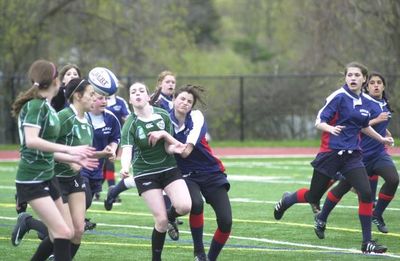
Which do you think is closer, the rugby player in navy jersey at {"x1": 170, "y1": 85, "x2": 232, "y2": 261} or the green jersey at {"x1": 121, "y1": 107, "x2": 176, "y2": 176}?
the green jersey at {"x1": 121, "y1": 107, "x2": 176, "y2": 176}

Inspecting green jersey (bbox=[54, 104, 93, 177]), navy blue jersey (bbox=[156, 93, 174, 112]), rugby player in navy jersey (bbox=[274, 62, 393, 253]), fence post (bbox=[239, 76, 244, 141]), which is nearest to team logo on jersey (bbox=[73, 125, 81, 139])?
green jersey (bbox=[54, 104, 93, 177])

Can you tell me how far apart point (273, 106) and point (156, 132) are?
22983 mm

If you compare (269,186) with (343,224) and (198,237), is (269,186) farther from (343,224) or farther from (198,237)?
(198,237)

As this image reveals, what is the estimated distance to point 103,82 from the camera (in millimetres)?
9070

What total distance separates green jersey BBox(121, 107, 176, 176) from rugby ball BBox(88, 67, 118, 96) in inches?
28.1

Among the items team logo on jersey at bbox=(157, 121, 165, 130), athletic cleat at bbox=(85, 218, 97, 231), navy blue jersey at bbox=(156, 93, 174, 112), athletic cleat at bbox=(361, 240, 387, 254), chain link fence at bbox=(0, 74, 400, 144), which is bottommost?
chain link fence at bbox=(0, 74, 400, 144)

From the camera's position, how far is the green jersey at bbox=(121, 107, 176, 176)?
331 inches

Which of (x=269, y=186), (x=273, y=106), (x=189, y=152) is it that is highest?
(x=189, y=152)

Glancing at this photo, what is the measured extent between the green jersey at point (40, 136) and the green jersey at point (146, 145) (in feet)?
3.88

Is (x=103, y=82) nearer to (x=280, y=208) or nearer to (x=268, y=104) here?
(x=280, y=208)

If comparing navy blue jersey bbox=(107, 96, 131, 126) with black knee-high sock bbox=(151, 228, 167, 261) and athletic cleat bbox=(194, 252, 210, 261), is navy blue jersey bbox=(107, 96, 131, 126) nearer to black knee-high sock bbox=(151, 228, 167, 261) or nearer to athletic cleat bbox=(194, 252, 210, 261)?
athletic cleat bbox=(194, 252, 210, 261)

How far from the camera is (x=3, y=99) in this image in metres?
30.1

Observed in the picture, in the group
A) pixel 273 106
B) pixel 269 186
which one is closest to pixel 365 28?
pixel 273 106

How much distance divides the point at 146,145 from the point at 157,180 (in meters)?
0.35
